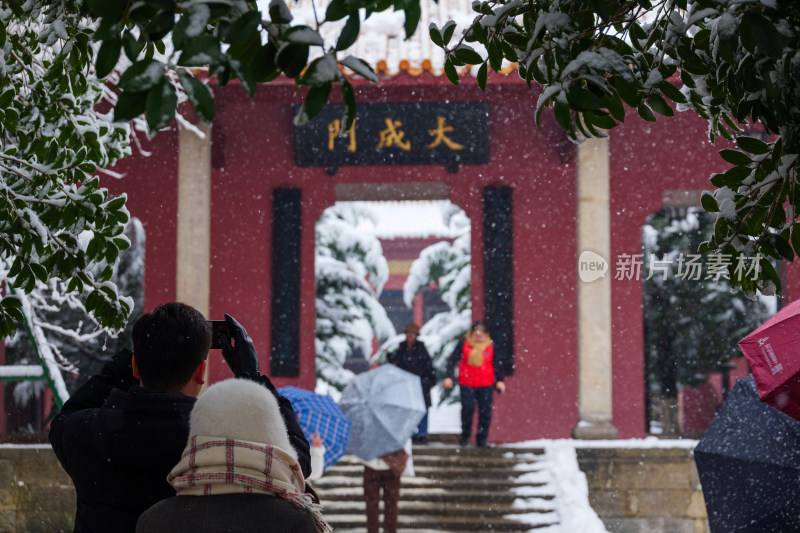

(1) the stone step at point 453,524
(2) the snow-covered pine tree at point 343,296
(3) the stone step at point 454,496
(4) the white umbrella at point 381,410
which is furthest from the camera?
(2) the snow-covered pine tree at point 343,296

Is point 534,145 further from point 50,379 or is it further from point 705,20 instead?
Result: point 705,20

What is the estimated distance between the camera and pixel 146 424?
1979 mm

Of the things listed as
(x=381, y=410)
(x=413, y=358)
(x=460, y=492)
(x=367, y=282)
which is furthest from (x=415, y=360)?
(x=367, y=282)

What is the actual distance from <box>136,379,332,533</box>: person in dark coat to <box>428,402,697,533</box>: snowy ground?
657 centimetres

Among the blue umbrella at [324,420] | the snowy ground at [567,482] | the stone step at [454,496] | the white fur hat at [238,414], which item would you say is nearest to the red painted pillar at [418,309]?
the snowy ground at [567,482]

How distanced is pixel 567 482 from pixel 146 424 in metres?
6.93

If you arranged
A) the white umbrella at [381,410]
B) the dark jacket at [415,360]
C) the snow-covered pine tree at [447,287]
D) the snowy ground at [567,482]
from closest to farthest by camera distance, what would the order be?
the white umbrella at [381,410] → the snowy ground at [567,482] → the dark jacket at [415,360] → the snow-covered pine tree at [447,287]

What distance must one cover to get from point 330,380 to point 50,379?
824 cm

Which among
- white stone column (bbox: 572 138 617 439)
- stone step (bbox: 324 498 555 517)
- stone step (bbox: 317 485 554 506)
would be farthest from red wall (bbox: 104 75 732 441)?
stone step (bbox: 324 498 555 517)

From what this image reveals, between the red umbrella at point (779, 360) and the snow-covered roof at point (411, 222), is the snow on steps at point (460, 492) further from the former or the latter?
the snow-covered roof at point (411, 222)

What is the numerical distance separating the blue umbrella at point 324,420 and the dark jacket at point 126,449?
382 cm

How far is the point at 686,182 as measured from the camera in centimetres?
976

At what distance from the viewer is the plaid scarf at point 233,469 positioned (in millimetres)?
1710

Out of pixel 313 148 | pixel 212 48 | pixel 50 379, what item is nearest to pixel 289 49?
pixel 212 48
